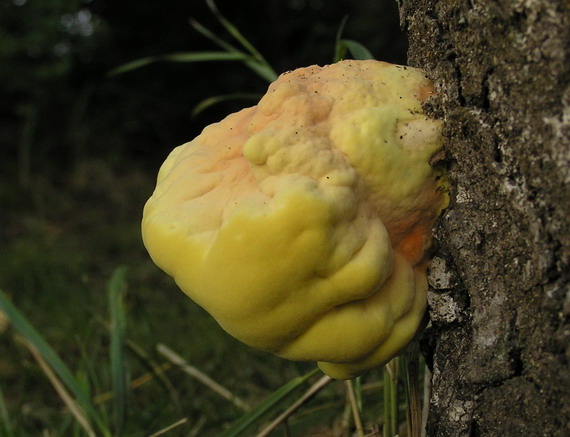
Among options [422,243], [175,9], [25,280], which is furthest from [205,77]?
[422,243]

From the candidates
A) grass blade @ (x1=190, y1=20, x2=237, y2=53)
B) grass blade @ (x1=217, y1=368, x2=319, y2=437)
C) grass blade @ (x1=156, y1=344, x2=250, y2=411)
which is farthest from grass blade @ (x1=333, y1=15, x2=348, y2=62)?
grass blade @ (x1=156, y1=344, x2=250, y2=411)

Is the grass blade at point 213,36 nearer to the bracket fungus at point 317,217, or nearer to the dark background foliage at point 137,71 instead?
the bracket fungus at point 317,217

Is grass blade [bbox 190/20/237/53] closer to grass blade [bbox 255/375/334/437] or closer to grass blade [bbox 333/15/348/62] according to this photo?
grass blade [bbox 333/15/348/62]

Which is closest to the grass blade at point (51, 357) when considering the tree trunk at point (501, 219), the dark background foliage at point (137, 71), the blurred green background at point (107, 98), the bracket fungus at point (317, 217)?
the bracket fungus at point (317, 217)

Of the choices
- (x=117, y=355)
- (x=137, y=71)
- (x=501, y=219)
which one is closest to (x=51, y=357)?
(x=117, y=355)

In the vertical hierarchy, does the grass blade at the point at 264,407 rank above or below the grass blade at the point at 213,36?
below

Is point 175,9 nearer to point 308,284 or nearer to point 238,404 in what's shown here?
point 238,404
